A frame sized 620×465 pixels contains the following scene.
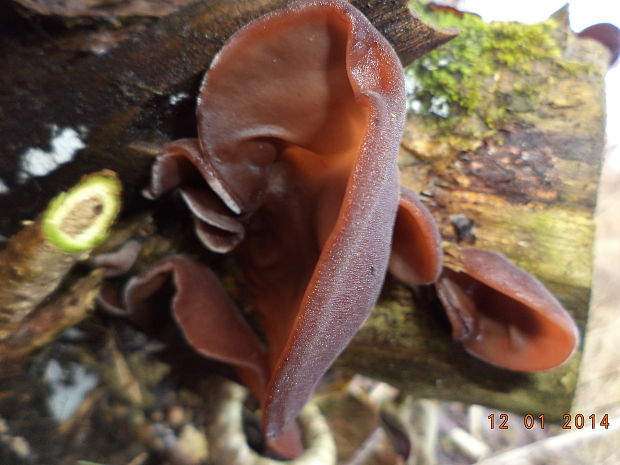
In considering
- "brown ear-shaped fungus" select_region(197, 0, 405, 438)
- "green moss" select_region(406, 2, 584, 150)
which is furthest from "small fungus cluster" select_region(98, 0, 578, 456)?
"green moss" select_region(406, 2, 584, 150)

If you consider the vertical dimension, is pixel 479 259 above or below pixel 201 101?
below

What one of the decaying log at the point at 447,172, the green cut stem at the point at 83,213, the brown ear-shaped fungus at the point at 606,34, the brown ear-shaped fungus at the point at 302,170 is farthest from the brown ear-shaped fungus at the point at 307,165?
the brown ear-shaped fungus at the point at 606,34

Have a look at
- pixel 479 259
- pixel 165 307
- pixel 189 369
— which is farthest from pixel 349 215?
pixel 189 369

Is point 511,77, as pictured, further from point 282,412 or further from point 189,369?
point 189,369

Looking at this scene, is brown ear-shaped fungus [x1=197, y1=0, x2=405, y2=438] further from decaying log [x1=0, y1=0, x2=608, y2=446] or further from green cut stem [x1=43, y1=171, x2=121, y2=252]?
green cut stem [x1=43, y1=171, x2=121, y2=252]

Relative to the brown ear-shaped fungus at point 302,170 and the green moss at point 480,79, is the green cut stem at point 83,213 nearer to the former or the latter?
the brown ear-shaped fungus at point 302,170
